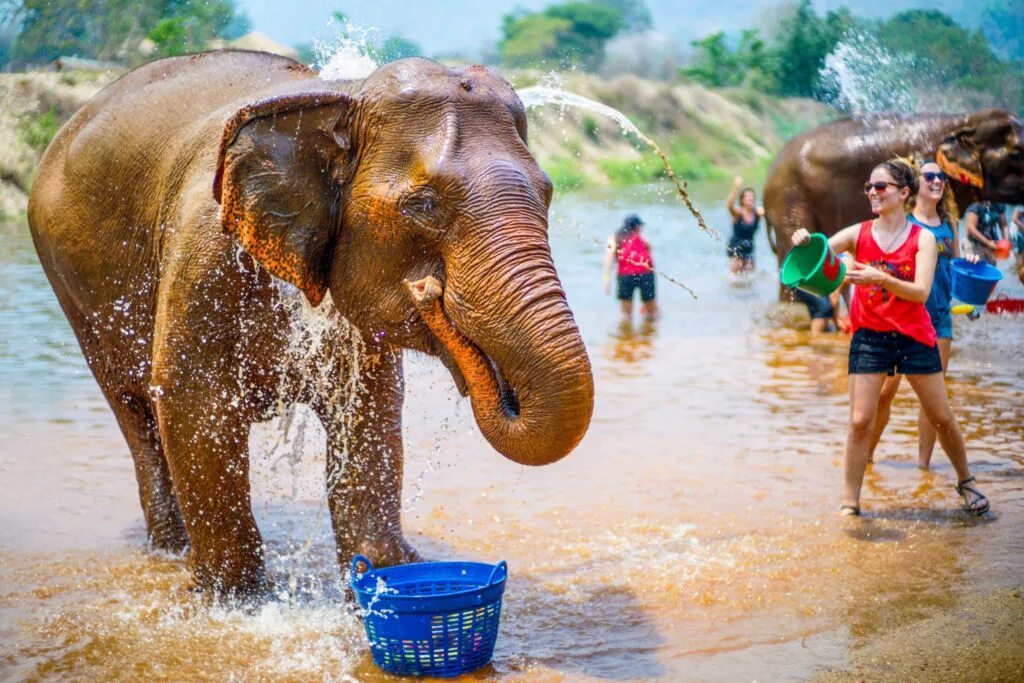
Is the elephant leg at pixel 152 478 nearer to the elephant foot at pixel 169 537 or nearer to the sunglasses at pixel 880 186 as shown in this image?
the elephant foot at pixel 169 537

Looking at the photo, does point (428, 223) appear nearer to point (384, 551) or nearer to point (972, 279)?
point (384, 551)

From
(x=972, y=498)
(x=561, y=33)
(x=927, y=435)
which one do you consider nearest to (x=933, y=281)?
(x=927, y=435)

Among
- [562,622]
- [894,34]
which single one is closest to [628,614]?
[562,622]

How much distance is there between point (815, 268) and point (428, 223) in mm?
2136

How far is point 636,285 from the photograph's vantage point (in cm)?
1352

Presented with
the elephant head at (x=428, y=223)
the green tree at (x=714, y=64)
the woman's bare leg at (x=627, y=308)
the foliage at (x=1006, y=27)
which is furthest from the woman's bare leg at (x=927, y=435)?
the green tree at (x=714, y=64)

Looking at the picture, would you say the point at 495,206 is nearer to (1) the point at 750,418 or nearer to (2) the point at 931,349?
(2) the point at 931,349

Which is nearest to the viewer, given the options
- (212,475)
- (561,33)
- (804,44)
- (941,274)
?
(212,475)

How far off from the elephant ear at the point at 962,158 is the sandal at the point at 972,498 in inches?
244

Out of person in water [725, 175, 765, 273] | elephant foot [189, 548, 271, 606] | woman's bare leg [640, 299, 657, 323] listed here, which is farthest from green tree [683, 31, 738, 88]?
elephant foot [189, 548, 271, 606]

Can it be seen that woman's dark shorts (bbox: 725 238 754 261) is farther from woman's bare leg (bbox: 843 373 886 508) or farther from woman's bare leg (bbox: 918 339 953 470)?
woman's bare leg (bbox: 843 373 886 508)

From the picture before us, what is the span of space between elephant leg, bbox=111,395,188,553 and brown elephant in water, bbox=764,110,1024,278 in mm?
7604

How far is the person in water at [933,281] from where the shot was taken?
6.53m

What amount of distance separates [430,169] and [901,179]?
2.86 m
